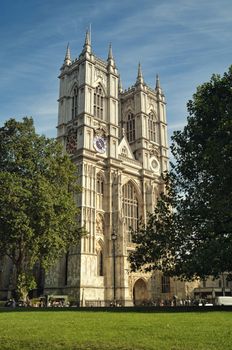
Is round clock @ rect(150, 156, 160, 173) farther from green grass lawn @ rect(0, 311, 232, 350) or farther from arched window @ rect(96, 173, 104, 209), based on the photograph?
green grass lawn @ rect(0, 311, 232, 350)

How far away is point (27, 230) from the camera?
2636 cm

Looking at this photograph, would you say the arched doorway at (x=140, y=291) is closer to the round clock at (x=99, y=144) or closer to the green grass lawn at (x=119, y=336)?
the round clock at (x=99, y=144)

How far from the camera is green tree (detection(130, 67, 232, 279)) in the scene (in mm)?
19844

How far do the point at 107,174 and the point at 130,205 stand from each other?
6098 millimetres

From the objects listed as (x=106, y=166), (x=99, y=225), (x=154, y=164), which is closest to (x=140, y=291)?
(x=99, y=225)

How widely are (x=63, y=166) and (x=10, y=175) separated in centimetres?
540

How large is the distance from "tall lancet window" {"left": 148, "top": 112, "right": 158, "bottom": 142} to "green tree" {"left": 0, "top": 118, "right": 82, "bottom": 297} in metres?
30.1

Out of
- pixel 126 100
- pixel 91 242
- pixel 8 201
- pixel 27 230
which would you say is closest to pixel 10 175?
pixel 8 201

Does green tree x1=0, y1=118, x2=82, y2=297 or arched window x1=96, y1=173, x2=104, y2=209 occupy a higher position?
arched window x1=96, y1=173, x2=104, y2=209

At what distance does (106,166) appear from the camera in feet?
164

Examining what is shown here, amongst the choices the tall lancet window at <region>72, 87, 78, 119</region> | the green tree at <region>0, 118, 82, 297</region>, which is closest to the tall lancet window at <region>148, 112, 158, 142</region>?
the tall lancet window at <region>72, 87, 78, 119</region>

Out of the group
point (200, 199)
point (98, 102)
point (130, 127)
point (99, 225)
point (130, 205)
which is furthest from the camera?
point (130, 127)

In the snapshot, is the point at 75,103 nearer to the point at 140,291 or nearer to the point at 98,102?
the point at 98,102

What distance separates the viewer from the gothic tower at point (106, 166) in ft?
142
